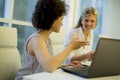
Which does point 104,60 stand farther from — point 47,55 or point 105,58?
point 47,55

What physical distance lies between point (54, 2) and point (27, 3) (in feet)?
4.04

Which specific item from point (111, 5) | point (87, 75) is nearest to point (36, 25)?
point (87, 75)

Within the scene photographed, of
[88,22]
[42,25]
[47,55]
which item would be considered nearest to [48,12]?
[42,25]

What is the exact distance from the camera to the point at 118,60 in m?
1.29

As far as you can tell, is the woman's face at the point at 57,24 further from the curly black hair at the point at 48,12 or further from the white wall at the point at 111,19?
the white wall at the point at 111,19

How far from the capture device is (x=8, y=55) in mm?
1613

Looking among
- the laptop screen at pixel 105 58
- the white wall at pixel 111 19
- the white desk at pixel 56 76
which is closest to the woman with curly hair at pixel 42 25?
the white desk at pixel 56 76

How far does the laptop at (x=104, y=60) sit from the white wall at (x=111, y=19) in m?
2.38

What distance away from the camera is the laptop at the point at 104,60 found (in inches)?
44.5

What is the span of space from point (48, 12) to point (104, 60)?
0.58m

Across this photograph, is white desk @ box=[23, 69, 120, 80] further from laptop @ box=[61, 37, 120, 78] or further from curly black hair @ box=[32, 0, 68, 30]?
curly black hair @ box=[32, 0, 68, 30]

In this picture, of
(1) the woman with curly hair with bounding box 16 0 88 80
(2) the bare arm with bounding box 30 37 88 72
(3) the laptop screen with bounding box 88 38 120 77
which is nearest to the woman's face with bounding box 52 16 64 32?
(1) the woman with curly hair with bounding box 16 0 88 80

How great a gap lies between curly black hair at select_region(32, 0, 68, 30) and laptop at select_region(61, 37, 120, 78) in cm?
41

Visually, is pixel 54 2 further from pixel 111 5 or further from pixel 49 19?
pixel 111 5
